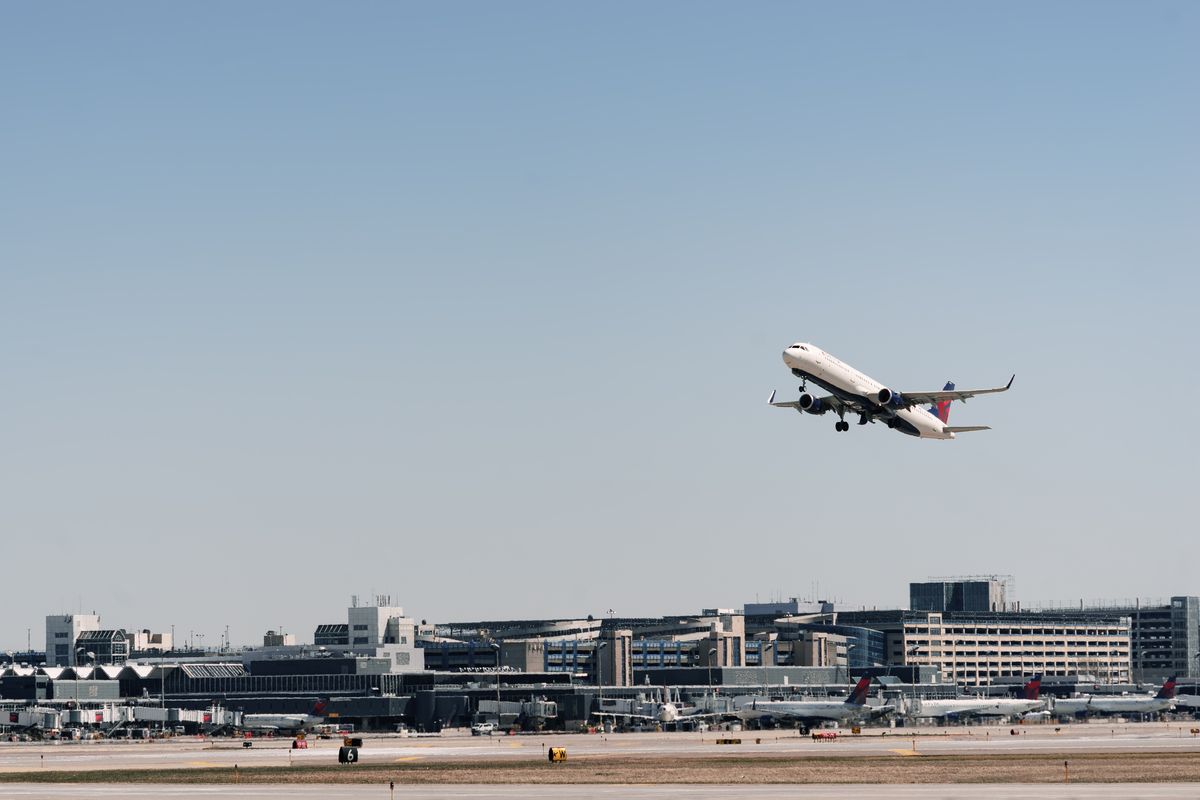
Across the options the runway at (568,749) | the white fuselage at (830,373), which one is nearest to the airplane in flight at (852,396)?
the white fuselage at (830,373)

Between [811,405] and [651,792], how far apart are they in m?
53.8

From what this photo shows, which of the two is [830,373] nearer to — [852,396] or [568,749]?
[852,396]

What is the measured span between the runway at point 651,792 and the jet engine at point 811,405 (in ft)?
152

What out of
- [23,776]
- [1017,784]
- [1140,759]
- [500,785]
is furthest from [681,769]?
[23,776]

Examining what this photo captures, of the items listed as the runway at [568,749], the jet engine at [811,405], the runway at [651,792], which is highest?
the jet engine at [811,405]

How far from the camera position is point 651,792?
100 meters

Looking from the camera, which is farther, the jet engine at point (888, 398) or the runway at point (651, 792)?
the jet engine at point (888, 398)

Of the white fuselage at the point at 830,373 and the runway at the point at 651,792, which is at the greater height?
the white fuselage at the point at 830,373

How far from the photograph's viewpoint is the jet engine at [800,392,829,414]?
146 meters

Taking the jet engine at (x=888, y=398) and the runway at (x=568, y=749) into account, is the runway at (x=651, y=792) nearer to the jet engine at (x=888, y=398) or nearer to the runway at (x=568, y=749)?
the runway at (x=568, y=749)

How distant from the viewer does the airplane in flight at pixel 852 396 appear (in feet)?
471

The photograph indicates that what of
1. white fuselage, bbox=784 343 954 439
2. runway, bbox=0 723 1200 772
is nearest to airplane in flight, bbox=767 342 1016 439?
white fuselage, bbox=784 343 954 439

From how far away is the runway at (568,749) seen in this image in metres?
148

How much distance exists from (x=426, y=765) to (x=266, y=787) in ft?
90.3
